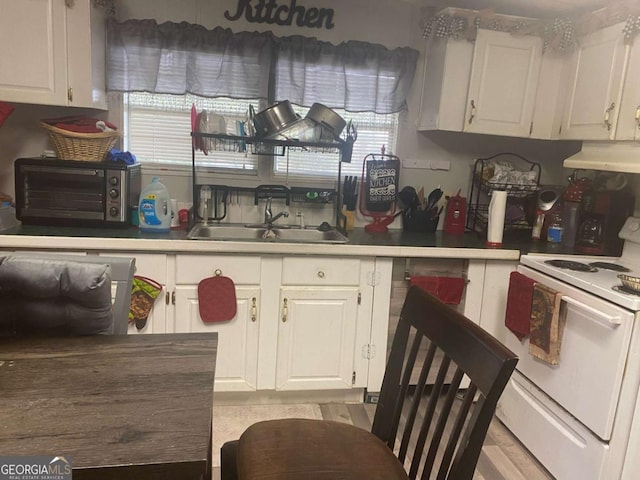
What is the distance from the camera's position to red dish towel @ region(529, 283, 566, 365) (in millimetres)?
2162

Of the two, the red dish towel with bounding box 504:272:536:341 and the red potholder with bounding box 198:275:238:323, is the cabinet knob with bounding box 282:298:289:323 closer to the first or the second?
the red potholder with bounding box 198:275:238:323

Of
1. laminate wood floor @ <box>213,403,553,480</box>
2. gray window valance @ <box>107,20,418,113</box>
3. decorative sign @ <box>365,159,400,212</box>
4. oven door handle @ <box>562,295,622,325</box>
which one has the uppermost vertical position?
gray window valance @ <box>107,20,418,113</box>

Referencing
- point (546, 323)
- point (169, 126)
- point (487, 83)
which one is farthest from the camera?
point (169, 126)

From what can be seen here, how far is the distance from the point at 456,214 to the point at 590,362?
4.19ft

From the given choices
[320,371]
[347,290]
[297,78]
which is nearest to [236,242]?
[347,290]

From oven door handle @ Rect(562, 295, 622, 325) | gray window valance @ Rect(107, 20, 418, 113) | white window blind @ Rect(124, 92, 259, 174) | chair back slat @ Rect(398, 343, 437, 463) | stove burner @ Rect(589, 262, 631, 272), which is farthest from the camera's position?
white window blind @ Rect(124, 92, 259, 174)

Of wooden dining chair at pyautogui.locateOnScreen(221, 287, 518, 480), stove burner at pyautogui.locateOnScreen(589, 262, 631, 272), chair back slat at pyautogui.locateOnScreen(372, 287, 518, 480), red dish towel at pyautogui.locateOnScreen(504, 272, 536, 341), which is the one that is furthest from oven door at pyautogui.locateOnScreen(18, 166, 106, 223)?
stove burner at pyautogui.locateOnScreen(589, 262, 631, 272)

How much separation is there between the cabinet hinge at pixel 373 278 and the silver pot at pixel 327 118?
794 mm

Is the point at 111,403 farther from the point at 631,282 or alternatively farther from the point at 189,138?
the point at 189,138

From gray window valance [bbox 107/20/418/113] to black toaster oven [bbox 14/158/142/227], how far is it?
55 cm

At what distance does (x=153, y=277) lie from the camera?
7.88 feet

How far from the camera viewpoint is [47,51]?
7.88 feet

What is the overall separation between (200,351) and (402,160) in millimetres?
2165

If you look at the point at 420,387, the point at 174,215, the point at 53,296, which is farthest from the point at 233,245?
the point at 420,387
